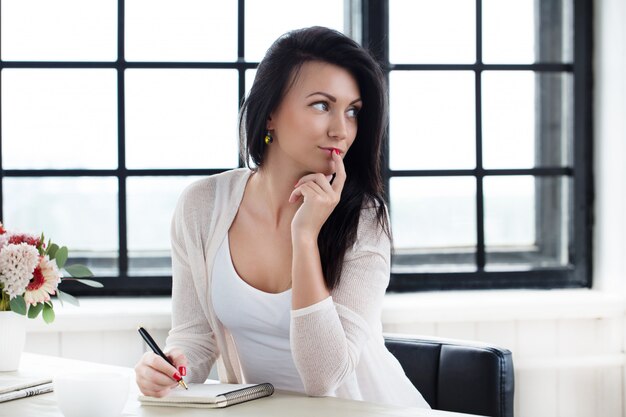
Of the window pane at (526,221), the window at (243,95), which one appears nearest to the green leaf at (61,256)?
the window at (243,95)

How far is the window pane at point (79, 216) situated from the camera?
2.84 m

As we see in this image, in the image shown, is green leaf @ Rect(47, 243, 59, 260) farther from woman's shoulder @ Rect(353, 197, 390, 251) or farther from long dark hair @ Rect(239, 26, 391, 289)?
woman's shoulder @ Rect(353, 197, 390, 251)

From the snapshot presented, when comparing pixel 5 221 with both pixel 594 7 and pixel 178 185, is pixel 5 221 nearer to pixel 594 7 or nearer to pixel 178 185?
pixel 178 185

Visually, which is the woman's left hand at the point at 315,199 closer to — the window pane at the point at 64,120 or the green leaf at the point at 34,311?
the green leaf at the point at 34,311

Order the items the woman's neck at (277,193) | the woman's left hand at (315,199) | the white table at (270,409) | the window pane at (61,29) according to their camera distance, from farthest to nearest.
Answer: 1. the window pane at (61,29)
2. the woman's neck at (277,193)
3. the woman's left hand at (315,199)
4. the white table at (270,409)

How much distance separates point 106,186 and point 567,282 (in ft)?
5.38

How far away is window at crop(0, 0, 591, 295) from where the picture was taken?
283 centimetres

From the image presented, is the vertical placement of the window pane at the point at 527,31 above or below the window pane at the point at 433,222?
above

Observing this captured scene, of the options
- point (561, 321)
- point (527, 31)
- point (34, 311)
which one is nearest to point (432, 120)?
point (527, 31)

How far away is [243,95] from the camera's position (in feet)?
9.45

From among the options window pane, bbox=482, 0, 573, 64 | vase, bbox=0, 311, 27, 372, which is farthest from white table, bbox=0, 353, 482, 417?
window pane, bbox=482, 0, 573, 64

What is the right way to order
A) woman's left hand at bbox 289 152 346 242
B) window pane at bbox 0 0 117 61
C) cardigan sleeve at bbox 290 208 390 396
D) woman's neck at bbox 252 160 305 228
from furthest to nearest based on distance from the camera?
window pane at bbox 0 0 117 61 < woman's neck at bbox 252 160 305 228 < woman's left hand at bbox 289 152 346 242 < cardigan sleeve at bbox 290 208 390 396

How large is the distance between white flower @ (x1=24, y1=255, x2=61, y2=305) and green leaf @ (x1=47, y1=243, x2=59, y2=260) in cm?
6

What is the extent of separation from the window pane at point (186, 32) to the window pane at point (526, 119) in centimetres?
92
